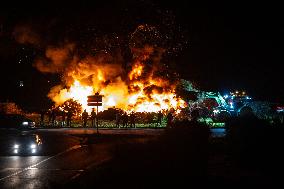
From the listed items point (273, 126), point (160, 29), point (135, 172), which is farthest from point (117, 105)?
point (135, 172)

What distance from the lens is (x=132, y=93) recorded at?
48.4 m

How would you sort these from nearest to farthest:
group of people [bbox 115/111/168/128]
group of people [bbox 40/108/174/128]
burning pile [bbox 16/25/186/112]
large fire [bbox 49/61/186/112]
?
group of people [bbox 115/111/168/128]
group of people [bbox 40/108/174/128]
large fire [bbox 49/61/186/112]
burning pile [bbox 16/25/186/112]

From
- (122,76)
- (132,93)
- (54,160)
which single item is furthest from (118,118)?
(54,160)

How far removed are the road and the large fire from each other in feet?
54.4

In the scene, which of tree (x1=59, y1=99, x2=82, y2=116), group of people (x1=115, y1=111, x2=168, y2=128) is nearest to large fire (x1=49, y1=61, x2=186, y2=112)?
tree (x1=59, y1=99, x2=82, y2=116)

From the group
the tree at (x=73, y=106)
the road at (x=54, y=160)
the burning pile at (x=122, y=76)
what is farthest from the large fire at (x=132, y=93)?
the road at (x=54, y=160)

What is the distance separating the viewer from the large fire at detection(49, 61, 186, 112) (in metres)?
46.8

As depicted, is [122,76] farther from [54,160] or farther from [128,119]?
[54,160]

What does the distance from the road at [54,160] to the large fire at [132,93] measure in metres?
16.6

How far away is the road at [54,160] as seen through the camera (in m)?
14.8

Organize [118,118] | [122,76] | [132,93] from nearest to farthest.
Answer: [118,118], [132,93], [122,76]

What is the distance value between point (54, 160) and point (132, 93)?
28.7 m

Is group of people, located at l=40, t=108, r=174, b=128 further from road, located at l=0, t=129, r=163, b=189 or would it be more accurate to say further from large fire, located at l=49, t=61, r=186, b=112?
road, located at l=0, t=129, r=163, b=189

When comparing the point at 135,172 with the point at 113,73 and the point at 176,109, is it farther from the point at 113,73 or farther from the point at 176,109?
the point at 113,73
